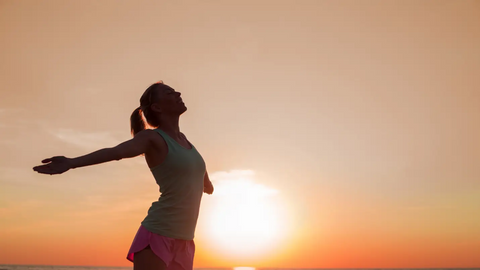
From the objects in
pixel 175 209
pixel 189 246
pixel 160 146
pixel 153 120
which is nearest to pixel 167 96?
pixel 153 120

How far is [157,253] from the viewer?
3.25 m

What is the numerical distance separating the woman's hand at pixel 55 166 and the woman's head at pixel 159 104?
1.05m

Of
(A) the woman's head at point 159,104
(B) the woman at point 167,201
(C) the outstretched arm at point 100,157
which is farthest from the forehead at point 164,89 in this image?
(C) the outstretched arm at point 100,157

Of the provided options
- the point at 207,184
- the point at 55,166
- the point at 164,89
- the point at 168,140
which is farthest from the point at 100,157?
the point at 207,184

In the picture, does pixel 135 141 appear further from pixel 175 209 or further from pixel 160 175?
pixel 175 209

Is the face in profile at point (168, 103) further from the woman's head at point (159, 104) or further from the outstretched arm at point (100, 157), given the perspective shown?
the outstretched arm at point (100, 157)

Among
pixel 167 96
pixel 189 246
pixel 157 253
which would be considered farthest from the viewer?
pixel 167 96

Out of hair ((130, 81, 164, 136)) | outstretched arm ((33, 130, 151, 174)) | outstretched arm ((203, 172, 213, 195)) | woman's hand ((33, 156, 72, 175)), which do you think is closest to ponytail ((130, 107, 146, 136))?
hair ((130, 81, 164, 136))

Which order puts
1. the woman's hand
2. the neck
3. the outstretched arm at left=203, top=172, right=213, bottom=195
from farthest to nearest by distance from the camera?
the outstretched arm at left=203, top=172, right=213, bottom=195 → the neck → the woman's hand

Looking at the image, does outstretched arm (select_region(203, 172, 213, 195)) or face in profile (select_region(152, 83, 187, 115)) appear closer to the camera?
face in profile (select_region(152, 83, 187, 115))

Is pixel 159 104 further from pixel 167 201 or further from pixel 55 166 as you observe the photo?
pixel 55 166

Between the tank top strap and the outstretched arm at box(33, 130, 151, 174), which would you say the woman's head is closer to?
the tank top strap

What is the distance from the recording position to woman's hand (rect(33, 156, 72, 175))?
2844 millimetres

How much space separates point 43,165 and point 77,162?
20 centimetres
